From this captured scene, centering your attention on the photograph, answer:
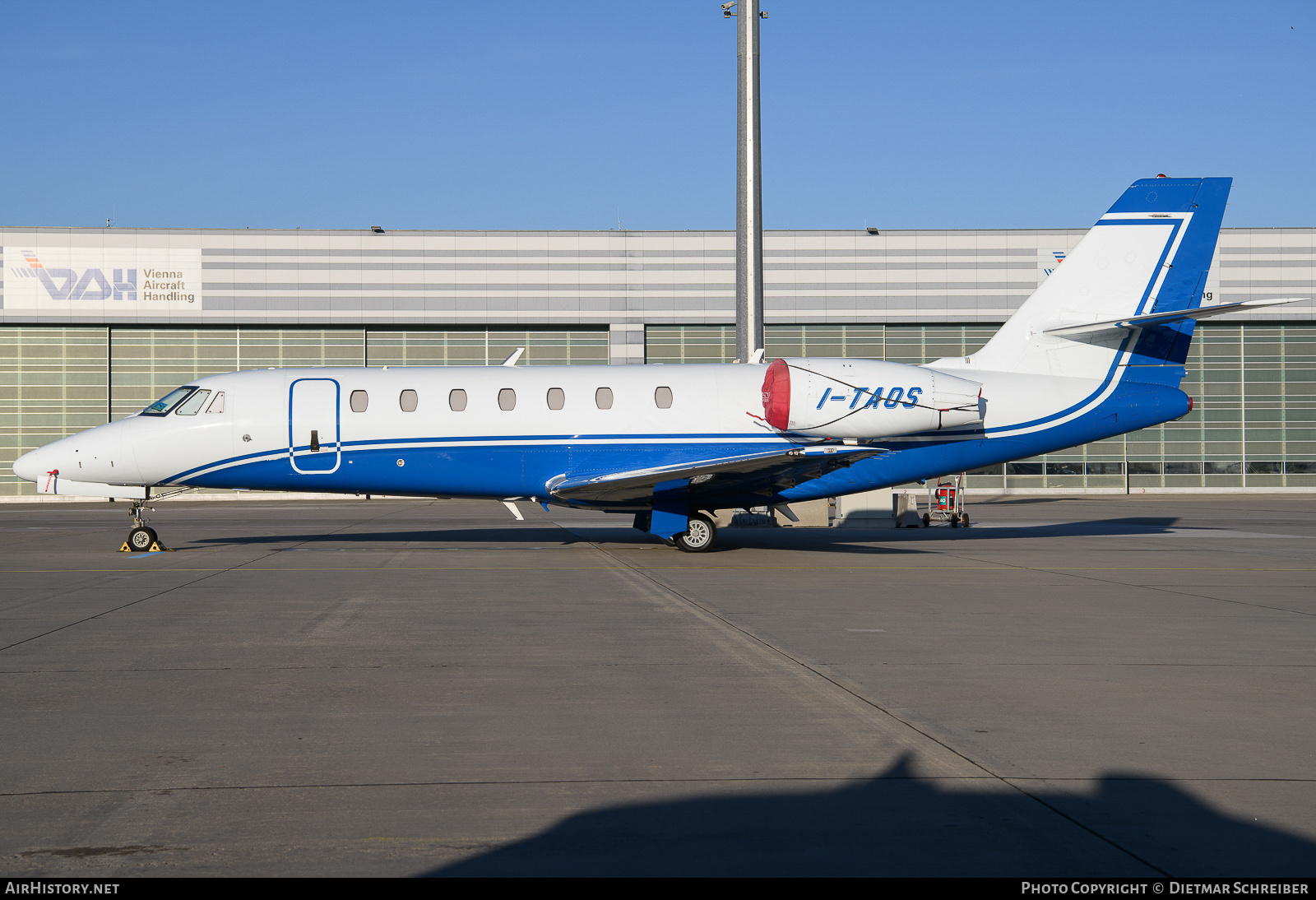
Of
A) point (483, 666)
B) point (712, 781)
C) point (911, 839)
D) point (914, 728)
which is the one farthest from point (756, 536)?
point (911, 839)

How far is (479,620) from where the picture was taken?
1043 centimetres

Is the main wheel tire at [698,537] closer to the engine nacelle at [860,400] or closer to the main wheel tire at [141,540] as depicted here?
the engine nacelle at [860,400]

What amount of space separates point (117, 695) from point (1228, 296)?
47.1 meters

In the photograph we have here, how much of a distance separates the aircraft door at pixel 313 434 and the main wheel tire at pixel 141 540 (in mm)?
2762

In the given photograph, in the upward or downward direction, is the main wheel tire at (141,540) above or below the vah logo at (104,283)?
below

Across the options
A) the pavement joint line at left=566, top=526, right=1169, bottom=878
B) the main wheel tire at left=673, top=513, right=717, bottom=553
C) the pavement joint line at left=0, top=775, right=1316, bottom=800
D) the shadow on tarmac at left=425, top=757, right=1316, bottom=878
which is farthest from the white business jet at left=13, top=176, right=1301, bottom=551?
the shadow on tarmac at left=425, top=757, right=1316, bottom=878

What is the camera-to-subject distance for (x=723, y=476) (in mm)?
16906

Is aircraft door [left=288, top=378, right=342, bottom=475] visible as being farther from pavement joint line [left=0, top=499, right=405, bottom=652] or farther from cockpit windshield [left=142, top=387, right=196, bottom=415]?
pavement joint line [left=0, top=499, right=405, bottom=652]

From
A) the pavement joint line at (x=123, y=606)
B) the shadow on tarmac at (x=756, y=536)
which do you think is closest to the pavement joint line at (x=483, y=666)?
the pavement joint line at (x=123, y=606)

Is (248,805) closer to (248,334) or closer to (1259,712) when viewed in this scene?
(1259,712)

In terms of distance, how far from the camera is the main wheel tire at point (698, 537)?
59.5 feet

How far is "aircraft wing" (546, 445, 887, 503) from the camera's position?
16266 millimetres

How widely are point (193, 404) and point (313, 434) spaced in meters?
2.27

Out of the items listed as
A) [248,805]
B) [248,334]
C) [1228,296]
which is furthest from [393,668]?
[1228,296]
